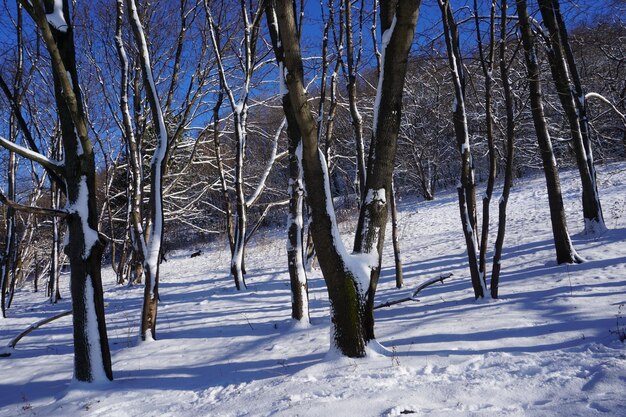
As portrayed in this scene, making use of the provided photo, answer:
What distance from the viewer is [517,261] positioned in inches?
311

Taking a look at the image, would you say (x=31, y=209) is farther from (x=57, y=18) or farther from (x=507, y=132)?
(x=507, y=132)

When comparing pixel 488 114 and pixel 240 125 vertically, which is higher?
pixel 240 125

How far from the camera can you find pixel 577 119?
27.7 ft

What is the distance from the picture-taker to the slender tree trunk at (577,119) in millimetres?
7957

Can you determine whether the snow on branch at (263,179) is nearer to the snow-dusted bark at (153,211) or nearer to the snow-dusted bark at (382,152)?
the snow-dusted bark at (153,211)

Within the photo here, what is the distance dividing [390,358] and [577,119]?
24.7ft

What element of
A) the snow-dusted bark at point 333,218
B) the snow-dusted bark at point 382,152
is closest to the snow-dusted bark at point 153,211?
the snow-dusted bark at point 333,218

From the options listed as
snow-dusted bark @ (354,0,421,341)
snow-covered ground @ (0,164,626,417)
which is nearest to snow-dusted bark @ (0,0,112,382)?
snow-covered ground @ (0,164,626,417)

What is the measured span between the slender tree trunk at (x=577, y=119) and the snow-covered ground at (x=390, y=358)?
0.60m

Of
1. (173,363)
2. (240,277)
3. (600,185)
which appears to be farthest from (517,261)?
(600,185)

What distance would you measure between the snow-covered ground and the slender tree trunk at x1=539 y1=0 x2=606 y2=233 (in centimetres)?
60

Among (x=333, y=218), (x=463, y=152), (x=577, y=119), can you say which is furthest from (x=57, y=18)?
(x=577, y=119)

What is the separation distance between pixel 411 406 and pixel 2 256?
11416 mm

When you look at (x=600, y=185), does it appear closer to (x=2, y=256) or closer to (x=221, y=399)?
(x=221, y=399)
